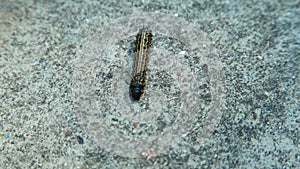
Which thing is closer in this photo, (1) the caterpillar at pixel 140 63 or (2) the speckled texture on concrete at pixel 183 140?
(2) the speckled texture on concrete at pixel 183 140

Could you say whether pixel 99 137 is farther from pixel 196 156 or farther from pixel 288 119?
pixel 288 119

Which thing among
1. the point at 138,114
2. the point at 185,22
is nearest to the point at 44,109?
the point at 138,114

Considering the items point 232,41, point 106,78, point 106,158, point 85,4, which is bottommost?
point 106,158

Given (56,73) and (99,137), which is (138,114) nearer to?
(99,137)

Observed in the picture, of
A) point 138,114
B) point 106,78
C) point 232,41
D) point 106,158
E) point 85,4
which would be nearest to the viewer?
point 106,158

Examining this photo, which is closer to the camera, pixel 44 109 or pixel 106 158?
pixel 106 158

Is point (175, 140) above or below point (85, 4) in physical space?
below

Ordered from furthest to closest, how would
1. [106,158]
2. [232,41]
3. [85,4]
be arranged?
[85,4]
[232,41]
[106,158]
